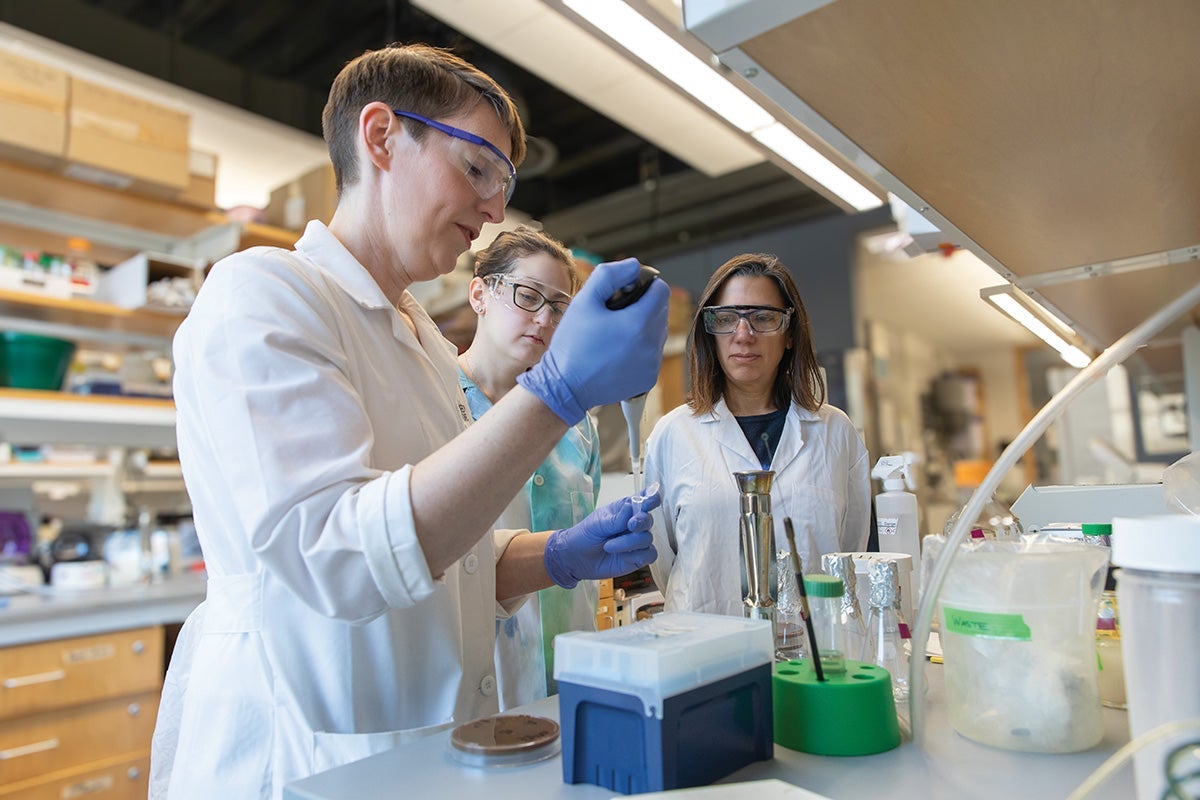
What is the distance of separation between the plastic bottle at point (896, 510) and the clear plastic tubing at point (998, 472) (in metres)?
0.53

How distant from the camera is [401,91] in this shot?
109 cm

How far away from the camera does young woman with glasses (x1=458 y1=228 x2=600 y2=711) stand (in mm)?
1618

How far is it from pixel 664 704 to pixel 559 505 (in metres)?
1.08

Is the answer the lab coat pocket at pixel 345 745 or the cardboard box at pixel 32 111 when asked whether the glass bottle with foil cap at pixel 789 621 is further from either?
the cardboard box at pixel 32 111

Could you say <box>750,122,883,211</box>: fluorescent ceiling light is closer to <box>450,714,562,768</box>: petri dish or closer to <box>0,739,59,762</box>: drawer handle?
<box>450,714,562,768</box>: petri dish

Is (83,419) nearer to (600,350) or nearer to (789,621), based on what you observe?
(600,350)

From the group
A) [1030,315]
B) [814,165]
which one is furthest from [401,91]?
[1030,315]

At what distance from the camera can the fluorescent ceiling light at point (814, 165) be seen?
1320 mm

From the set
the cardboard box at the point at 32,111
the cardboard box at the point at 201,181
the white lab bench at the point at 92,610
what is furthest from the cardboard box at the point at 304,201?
the white lab bench at the point at 92,610

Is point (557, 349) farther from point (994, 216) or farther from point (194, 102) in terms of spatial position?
point (194, 102)

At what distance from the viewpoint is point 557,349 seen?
2.89ft

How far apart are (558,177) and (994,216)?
5.10 metres

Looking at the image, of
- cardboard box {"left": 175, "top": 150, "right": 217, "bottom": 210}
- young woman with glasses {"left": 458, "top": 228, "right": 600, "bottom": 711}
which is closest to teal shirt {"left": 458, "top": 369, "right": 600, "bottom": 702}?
young woman with glasses {"left": 458, "top": 228, "right": 600, "bottom": 711}

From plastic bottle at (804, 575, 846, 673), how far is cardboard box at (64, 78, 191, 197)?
3.17 m
